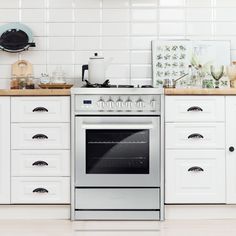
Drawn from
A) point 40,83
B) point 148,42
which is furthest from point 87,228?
point 148,42

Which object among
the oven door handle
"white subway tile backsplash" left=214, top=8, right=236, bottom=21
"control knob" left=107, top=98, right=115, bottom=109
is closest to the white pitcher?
"control knob" left=107, top=98, right=115, bottom=109

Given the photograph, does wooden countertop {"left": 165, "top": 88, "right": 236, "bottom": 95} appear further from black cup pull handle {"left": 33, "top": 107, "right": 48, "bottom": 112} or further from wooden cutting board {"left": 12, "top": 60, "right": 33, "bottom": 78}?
wooden cutting board {"left": 12, "top": 60, "right": 33, "bottom": 78}

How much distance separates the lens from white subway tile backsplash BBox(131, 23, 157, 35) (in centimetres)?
527

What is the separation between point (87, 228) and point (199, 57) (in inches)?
66.4

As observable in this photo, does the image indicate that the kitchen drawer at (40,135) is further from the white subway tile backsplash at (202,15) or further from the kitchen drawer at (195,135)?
the white subway tile backsplash at (202,15)

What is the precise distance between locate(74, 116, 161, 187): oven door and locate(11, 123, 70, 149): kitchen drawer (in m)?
0.10

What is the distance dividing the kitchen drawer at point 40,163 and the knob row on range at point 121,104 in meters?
0.42

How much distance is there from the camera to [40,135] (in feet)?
15.3

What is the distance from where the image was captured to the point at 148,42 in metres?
5.28

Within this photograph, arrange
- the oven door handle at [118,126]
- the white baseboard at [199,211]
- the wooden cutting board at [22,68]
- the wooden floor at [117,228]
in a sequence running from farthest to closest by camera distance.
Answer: the wooden cutting board at [22,68] → the white baseboard at [199,211] → the oven door handle at [118,126] → the wooden floor at [117,228]

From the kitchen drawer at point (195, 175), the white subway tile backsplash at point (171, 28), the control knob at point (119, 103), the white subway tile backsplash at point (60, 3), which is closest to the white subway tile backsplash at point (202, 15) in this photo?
the white subway tile backsplash at point (171, 28)

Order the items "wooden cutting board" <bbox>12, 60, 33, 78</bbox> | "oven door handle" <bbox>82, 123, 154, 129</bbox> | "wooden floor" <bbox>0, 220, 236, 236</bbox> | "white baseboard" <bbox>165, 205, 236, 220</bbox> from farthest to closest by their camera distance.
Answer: "wooden cutting board" <bbox>12, 60, 33, 78</bbox>, "white baseboard" <bbox>165, 205, 236, 220</bbox>, "oven door handle" <bbox>82, 123, 154, 129</bbox>, "wooden floor" <bbox>0, 220, 236, 236</bbox>

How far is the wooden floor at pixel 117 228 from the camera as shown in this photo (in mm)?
4305

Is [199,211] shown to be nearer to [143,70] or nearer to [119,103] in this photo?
[119,103]
